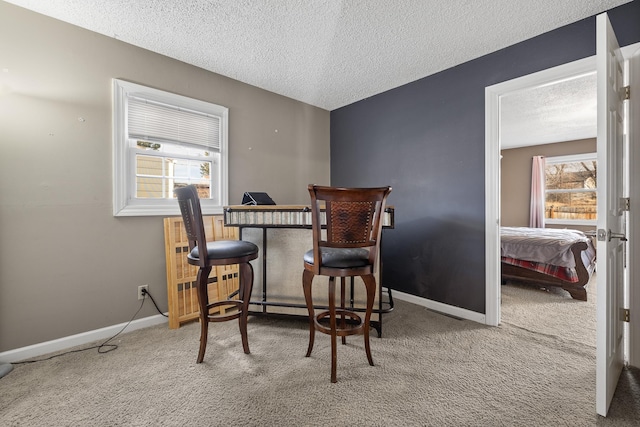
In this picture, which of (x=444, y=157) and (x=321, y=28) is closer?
(x=321, y=28)

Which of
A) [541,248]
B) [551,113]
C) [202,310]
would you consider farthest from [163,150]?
[551,113]

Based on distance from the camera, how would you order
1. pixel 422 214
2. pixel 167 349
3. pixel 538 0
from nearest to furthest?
pixel 538 0 < pixel 167 349 < pixel 422 214

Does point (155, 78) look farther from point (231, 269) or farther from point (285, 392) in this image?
point (285, 392)

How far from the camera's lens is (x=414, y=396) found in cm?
153

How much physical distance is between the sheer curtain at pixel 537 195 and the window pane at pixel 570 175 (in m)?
0.23

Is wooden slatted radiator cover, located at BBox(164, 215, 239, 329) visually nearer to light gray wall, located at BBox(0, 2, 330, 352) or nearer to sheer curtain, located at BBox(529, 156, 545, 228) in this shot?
light gray wall, located at BBox(0, 2, 330, 352)

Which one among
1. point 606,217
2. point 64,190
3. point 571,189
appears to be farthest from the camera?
point 571,189

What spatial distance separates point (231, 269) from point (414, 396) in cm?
201

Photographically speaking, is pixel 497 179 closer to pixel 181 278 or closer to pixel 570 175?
pixel 181 278

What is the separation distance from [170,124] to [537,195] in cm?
731

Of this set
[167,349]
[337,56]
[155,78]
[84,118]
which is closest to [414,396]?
[167,349]

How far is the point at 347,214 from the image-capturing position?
161 centimetres

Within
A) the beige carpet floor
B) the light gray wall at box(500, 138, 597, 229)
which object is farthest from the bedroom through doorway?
the beige carpet floor

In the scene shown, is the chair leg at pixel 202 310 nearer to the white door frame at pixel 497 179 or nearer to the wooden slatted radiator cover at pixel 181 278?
the wooden slatted radiator cover at pixel 181 278
